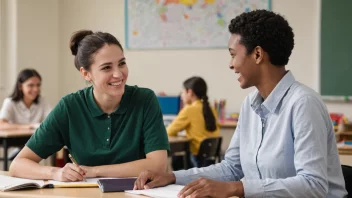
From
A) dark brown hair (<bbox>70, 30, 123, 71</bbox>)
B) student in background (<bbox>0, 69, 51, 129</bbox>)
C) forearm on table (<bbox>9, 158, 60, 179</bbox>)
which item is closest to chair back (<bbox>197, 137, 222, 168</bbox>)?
student in background (<bbox>0, 69, 51, 129</bbox>)

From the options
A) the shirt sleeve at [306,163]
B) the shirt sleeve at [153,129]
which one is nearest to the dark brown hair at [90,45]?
the shirt sleeve at [153,129]

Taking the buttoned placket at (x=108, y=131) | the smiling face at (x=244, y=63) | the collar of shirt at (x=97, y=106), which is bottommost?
the buttoned placket at (x=108, y=131)

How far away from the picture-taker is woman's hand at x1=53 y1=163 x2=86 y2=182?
204cm

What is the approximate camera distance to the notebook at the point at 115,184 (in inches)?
73.3

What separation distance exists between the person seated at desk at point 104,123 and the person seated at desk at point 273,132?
43 centimetres

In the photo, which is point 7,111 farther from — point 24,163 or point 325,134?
point 325,134

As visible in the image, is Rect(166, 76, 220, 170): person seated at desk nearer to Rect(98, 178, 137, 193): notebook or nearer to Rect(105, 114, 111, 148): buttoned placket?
Rect(105, 114, 111, 148): buttoned placket

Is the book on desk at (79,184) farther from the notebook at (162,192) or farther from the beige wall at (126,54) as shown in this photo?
the beige wall at (126,54)

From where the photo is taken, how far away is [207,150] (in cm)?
476

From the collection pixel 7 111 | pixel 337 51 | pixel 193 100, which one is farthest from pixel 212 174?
pixel 337 51

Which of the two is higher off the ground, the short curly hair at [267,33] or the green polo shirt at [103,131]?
the short curly hair at [267,33]

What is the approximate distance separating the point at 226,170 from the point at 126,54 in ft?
16.0

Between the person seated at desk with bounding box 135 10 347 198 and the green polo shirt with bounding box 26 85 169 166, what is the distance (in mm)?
437

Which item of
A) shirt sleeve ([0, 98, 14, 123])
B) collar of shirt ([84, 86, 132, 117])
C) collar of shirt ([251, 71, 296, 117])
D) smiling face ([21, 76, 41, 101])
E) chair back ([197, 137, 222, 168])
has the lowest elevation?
chair back ([197, 137, 222, 168])
